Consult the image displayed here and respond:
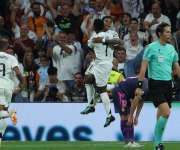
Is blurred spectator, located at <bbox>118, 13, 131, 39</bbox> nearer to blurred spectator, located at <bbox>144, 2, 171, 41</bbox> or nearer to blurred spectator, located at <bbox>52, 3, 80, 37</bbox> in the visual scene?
blurred spectator, located at <bbox>144, 2, 171, 41</bbox>

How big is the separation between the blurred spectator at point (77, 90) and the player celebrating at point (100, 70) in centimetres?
196

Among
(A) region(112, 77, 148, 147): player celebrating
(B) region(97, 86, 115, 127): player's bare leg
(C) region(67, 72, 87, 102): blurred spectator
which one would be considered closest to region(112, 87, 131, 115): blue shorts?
(A) region(112, 77, 148, 147): player celebrating

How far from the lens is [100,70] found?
1770cm

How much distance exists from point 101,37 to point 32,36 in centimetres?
470

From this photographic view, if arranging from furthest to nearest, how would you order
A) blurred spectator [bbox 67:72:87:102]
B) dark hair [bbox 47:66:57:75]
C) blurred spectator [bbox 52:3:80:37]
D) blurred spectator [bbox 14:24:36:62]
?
blurred spectator [bbox 52:3:80:37], blurred spectator [bbox 14:24:36:62], dark hair [bbox 47:66:57:75], blurred spectator [bbox 67:72:87:102]

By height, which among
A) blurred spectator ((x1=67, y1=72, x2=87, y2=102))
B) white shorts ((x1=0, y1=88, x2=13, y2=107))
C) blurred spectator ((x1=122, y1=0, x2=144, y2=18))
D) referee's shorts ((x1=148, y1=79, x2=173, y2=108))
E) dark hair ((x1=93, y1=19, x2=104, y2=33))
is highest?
blurred spectator ((x1=122, y1=0, x2=144, y2=18))

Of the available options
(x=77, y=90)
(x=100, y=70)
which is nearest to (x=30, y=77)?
(x=77, y=90)

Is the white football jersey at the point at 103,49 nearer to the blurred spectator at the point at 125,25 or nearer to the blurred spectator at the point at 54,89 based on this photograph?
the blurred spectator at the point at 54,89

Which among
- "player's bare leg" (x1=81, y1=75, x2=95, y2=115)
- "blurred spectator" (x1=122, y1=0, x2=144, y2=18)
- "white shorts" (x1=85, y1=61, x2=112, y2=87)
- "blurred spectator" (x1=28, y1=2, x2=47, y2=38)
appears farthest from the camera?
"blurred spectator" (x1=122, y1=0, x2=144, y2=18)

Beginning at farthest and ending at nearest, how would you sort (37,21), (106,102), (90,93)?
(37,21) < (90,93) < (106,102)

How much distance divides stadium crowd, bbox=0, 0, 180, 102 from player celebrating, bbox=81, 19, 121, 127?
4.67ft

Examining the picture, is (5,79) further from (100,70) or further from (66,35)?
(66,35)

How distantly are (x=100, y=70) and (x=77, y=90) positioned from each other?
2.62m

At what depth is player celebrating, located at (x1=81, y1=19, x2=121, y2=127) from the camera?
17438mm
